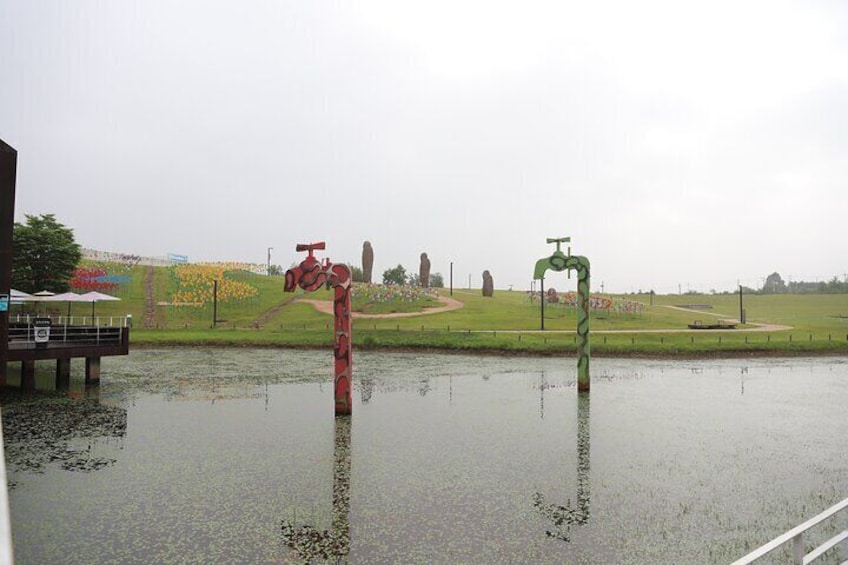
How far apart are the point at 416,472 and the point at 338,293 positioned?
7.25 metres

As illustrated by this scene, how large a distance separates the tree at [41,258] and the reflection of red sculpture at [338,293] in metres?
45.8

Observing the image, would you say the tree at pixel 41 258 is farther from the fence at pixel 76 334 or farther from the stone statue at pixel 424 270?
the stone statue at pixel 424 270

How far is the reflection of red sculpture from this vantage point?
1778cm

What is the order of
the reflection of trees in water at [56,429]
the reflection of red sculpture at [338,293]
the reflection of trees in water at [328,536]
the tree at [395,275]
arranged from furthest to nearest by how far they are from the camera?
the tree at [395,275] → the reflection of red sculpture at [338,293] → the reflection of trees in water at [56,429] → the reflection of trees in water at [328,536]

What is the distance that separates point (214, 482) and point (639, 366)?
26.3 metres

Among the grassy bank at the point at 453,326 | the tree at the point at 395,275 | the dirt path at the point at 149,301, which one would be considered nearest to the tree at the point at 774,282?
the grassy bank at the point at 453,326

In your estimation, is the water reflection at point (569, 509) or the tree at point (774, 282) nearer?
the water reflection at point (569, 509)

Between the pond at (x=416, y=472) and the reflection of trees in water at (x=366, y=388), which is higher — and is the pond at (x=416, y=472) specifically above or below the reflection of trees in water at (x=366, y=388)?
below

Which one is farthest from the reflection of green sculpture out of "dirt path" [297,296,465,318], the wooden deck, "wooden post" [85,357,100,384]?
"dirt path" [297,296,465,318]

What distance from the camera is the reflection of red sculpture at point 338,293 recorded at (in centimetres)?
1778

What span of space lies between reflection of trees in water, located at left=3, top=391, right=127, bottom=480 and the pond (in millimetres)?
88

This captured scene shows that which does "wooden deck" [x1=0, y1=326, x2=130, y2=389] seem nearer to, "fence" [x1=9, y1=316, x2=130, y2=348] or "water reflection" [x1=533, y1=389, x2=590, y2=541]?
"fence" [x1=9, y1=316, x2=130, y2=348]

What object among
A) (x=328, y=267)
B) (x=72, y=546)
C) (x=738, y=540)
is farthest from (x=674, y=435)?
(x=72, y=546)

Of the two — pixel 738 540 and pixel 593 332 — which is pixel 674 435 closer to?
pixel 738 540
